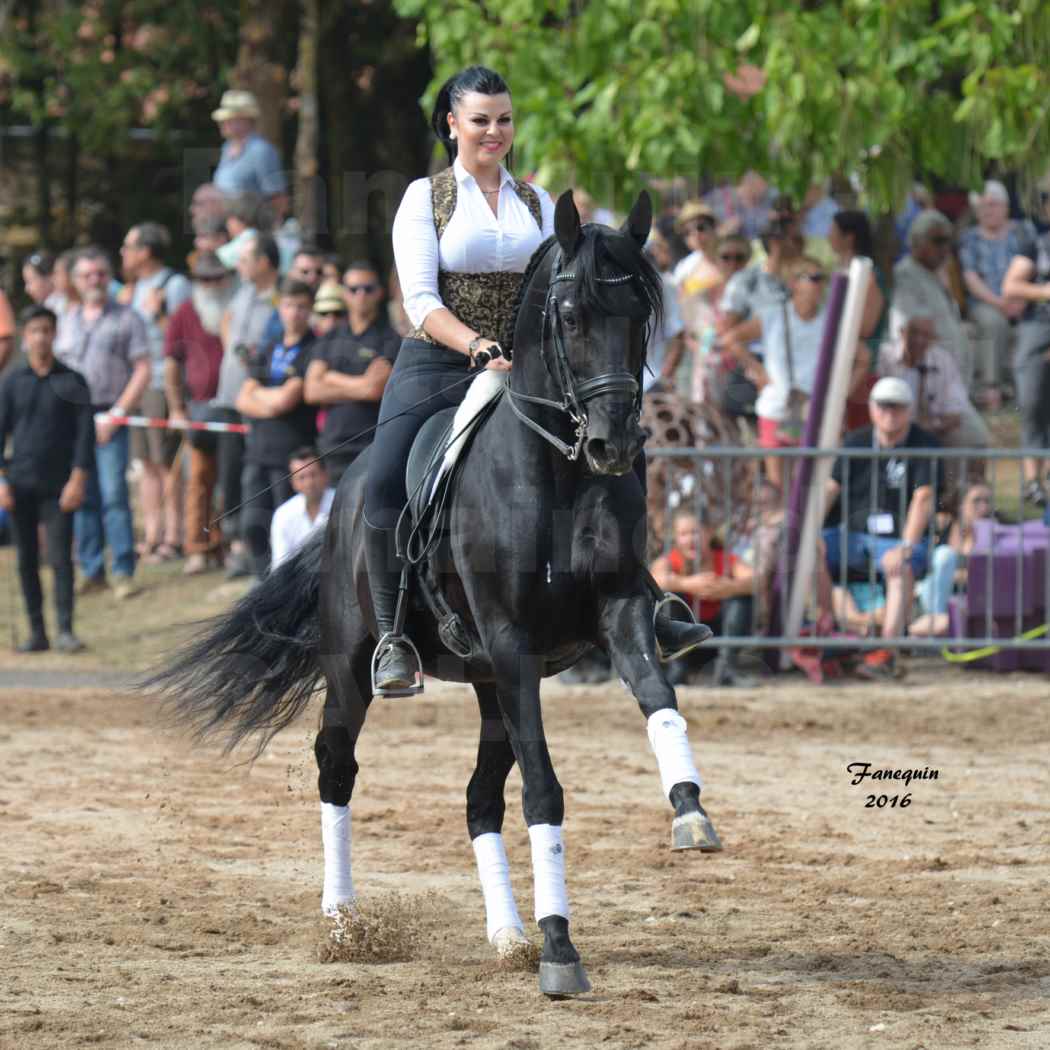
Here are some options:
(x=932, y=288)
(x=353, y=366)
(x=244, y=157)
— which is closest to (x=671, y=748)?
(x=353, y=366)

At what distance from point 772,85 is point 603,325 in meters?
7.64

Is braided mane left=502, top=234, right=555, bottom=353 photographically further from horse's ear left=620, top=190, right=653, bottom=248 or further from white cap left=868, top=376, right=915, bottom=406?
white cap left=868, top=376, right=915, bottom=406

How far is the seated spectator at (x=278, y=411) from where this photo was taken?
14.1 metres

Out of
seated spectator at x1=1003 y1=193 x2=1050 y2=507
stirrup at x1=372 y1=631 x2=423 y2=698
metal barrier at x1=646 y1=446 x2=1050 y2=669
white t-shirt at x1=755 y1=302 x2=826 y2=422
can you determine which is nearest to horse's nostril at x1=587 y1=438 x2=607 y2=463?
stirrup at x1=372 y1=631 x2=423 y2=698

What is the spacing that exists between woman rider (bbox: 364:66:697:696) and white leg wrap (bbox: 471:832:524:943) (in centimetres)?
60

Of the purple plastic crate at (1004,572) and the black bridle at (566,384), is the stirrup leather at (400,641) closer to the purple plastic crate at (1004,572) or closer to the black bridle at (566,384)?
the black bridle at (566,384)

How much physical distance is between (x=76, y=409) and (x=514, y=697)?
9.33 metres

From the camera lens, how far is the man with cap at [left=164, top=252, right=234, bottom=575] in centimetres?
1617

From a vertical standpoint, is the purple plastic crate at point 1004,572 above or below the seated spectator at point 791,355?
below

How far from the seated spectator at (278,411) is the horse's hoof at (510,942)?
25.0 ft

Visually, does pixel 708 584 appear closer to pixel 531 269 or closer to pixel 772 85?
pixel 772 85

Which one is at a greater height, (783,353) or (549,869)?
(783,353)

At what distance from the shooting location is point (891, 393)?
12.3 meters

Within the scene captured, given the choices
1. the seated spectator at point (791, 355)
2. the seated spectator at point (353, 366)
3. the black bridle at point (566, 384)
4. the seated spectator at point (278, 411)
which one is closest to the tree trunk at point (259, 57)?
the seated spectator at point (278, 411)
